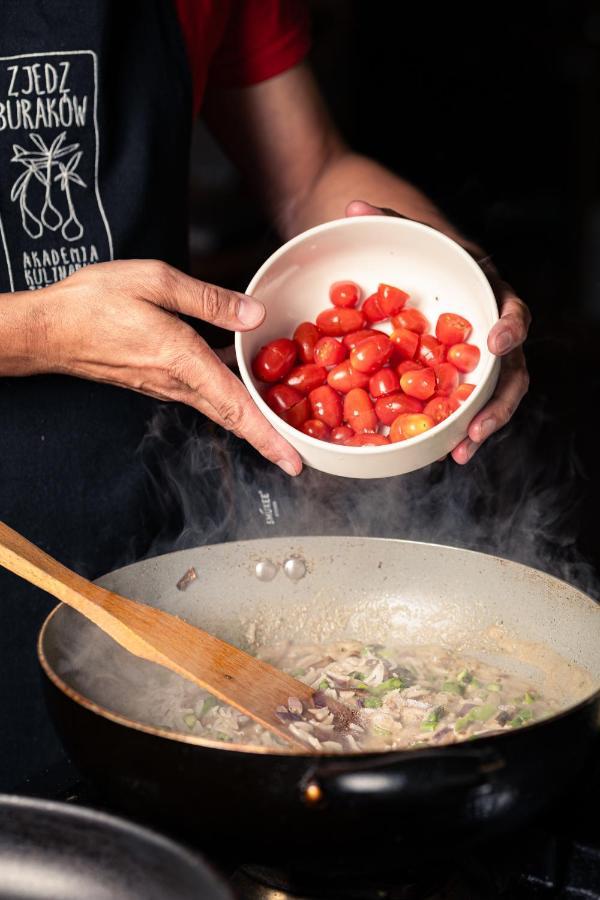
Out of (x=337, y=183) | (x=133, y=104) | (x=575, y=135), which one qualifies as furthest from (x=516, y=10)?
(x=133, y=104)

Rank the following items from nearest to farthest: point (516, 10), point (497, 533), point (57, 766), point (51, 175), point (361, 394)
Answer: point (57, 766)
point (361, 394)
point (51, 175)
point (497, 533)
point (516, 10)

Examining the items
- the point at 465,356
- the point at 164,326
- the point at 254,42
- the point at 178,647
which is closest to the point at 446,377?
the point at 465,356

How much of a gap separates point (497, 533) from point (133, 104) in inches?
43.3

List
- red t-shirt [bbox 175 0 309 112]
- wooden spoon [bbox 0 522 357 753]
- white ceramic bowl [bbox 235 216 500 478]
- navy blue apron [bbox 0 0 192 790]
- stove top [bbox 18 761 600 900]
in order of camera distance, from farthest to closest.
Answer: red t-shirt [bbox 175 0 309 112], navy blue apron [bbox 0 0 192 790], white ceramic bowl [bbox 235 216 500 478], wooden spoon [bbox 0 522 357 753], stove top [bbox 18 761 600 900]

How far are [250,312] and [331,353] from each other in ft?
0.51

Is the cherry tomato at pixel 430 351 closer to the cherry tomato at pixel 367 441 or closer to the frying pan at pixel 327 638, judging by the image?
the cherry tomato at pixel 367 441

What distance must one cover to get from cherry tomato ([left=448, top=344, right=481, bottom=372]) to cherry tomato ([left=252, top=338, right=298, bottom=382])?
23cm

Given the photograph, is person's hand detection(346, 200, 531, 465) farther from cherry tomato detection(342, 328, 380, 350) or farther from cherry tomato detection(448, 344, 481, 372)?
cherry tomato detection(342, 328, 380, 350)

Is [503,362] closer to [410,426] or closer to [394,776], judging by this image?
[410,426]

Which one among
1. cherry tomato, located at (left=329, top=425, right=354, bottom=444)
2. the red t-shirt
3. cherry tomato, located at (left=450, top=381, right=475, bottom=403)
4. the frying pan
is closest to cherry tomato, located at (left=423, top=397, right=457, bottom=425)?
cherry tomato, located at (left=450, top=381, right=475, bottom=403)

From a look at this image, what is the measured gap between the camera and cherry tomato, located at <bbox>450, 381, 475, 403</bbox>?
1379mm

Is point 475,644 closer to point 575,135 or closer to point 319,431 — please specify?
point 319,431

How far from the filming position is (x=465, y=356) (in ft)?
4.62

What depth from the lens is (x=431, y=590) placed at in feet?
5.02
